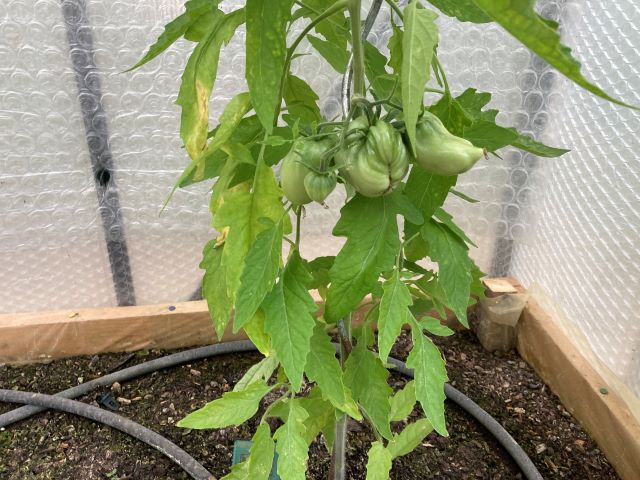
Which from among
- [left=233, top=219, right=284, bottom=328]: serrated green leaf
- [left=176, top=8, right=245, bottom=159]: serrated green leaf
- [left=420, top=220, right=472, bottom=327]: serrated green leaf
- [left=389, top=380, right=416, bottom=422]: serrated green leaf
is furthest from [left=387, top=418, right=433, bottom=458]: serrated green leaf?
[left=176, top=8, right=245, bottom=159]: serrated green leaf

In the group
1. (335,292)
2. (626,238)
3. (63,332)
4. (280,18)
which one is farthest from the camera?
(63,332)

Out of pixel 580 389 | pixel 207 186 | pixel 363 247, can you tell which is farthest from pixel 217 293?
pixel 580 389

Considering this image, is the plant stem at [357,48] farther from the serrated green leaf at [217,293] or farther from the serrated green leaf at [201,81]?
the serrated green leaf at [217,293]

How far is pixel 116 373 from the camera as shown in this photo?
124 cm

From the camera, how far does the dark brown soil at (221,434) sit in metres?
1.07

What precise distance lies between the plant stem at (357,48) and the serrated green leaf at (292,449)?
409 millimetres

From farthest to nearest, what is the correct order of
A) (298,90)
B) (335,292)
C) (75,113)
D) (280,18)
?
(75,113) → (298,90) → (335,292) → (280,18)

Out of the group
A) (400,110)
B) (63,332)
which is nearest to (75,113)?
(63,332)

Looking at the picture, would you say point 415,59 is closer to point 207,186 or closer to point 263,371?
point 263,371

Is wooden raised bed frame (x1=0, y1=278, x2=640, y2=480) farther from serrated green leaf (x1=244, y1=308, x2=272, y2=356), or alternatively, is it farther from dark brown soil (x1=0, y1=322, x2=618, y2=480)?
serrated green leaf (x1=244, y1=308, x2=272, y2=356)

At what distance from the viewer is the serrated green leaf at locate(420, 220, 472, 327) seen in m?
0.59

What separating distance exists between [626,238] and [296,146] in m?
0.82

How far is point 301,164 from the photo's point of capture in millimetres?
493

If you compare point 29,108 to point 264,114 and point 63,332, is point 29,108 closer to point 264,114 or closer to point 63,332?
point 63,332
